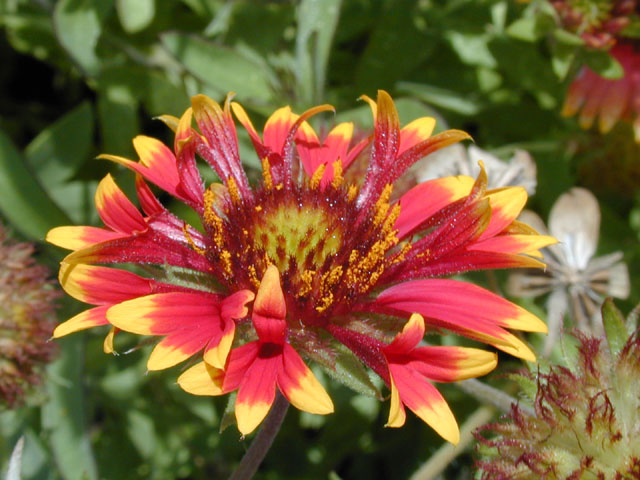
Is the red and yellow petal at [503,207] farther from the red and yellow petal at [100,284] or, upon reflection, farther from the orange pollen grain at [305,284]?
the red and yellow petal at [100,284]

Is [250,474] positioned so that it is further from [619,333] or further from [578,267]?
[578,267]

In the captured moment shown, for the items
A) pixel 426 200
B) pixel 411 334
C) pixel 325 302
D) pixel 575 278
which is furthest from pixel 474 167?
pixel 411 334

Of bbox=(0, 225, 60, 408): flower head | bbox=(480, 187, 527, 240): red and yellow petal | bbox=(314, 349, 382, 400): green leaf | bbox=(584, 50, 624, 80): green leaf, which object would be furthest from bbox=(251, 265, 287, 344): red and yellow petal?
bbox=(584, 50, 624, 80): green leaf

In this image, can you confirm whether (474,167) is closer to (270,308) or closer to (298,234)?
(298,234)

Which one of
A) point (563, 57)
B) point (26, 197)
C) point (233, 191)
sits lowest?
point (26, 197)

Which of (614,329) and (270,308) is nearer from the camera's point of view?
(270,308)

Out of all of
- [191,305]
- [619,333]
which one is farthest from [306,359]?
[619,333]

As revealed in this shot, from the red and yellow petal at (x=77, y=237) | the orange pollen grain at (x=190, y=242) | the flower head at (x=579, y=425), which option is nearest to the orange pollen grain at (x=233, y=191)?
the orange pollen grain at (x=190, y=242)
